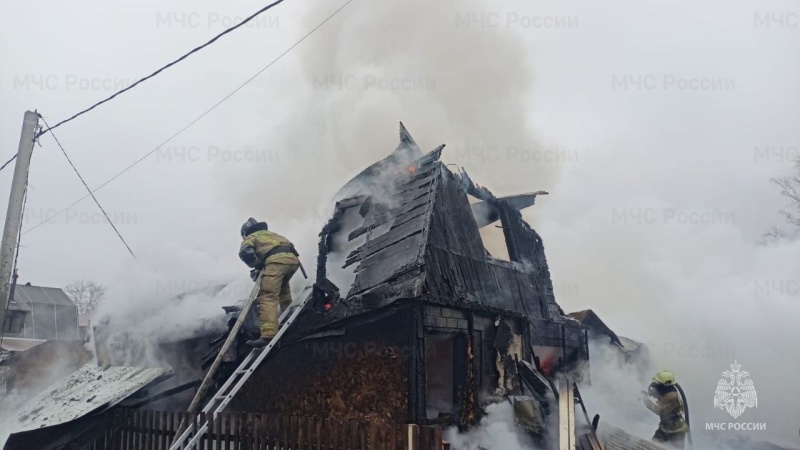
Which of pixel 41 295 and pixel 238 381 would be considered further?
pixel 41 295

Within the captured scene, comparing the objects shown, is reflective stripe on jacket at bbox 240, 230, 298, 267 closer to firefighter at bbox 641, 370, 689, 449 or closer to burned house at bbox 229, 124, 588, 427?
burned house at bbox 229, 124, 588, 427

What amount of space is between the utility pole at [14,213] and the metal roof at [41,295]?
114 feet

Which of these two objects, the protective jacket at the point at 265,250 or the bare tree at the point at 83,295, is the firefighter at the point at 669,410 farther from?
the bare tree at the point at 83,295

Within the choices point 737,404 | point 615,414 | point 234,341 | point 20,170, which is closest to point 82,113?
point 20,170

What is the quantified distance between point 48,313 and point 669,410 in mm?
44466

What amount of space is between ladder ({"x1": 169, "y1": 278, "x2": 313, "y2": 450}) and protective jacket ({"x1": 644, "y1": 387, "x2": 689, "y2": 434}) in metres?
6.14

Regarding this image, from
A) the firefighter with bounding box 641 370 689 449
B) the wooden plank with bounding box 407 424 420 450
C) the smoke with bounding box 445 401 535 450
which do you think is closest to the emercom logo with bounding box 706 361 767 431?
the firefighter with bounding box 641 370 689 449

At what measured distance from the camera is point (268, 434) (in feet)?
20.4

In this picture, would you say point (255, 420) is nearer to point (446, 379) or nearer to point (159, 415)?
point (159, 415)

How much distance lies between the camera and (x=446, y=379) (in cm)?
802

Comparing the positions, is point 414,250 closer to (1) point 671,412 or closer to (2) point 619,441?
(2) point 619,441

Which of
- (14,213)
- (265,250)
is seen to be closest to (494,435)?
(265,250)

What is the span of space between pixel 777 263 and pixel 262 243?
55.1 ft

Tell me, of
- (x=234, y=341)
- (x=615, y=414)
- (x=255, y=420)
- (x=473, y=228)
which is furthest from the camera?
(x=615, y=414)
